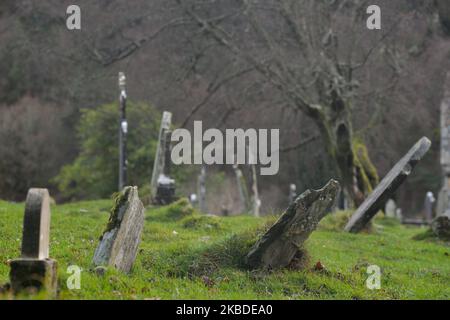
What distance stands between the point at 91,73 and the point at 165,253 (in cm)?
1671

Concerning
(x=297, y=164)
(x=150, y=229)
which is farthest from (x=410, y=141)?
(x=150, y=229)

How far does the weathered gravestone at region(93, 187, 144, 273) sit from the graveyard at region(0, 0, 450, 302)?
0.08 ft

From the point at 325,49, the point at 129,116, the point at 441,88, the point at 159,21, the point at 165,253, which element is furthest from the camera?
the point at 129,116

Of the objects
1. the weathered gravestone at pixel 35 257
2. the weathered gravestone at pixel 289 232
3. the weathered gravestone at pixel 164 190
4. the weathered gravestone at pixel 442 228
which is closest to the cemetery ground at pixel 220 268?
the weathered gravestone at pixel 289 232

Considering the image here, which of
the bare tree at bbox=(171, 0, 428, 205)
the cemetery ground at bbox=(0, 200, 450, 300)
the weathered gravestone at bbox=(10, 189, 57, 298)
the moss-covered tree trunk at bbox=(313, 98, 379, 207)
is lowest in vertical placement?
the cemetery ground at bbox=(0, 200, 450, 300)

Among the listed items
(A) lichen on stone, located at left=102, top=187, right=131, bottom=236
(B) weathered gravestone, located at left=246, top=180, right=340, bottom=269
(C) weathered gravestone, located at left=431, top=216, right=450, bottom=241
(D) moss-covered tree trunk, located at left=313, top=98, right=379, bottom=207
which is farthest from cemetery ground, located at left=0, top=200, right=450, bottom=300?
(D) moss-covered tree trunk, located at left=313, top=98, right=379, bottom=207

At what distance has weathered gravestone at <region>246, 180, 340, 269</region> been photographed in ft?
28.9

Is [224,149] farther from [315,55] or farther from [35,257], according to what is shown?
[35,257]

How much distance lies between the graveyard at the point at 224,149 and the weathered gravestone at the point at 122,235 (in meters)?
0.03

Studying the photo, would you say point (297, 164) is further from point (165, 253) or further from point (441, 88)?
point (165, 253)

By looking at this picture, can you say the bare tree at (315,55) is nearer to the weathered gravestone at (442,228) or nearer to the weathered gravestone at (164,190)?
the weathered gravestone at (164,190)

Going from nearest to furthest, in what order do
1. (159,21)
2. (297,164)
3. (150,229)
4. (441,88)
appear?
(150,229)
(159,21)
(441,88)
(297,164)

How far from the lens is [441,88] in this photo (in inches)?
1155

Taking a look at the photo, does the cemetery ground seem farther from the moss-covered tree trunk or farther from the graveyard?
the moss-covered tree trunk
